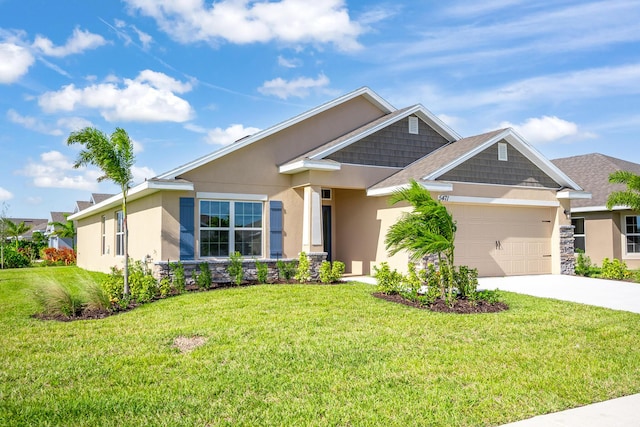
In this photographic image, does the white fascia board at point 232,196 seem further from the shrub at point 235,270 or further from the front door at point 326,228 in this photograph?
the front door at point 326,228

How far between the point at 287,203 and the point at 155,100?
762 cm

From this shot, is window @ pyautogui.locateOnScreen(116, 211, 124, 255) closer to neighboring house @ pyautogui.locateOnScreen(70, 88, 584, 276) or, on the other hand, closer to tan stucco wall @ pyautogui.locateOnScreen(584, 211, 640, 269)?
neighboring house @ pyautogui.locateOnScreen(70, 88, 584, 276)

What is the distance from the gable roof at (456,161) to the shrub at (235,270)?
4.62 meters

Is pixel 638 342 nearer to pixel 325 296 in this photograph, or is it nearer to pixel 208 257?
pixel 325 296

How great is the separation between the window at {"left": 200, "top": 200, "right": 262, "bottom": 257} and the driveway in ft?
21.5

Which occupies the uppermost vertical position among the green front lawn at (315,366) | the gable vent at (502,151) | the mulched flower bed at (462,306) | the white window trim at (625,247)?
the gable vent at (502,151)

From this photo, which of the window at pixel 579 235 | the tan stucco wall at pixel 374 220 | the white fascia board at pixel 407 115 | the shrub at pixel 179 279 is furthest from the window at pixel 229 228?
the window at pixel 579 235

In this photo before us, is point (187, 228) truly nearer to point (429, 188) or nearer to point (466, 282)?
point (429, 188)

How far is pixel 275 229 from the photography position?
15172 mm

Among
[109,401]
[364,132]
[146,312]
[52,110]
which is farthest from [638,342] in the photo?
[52,110]

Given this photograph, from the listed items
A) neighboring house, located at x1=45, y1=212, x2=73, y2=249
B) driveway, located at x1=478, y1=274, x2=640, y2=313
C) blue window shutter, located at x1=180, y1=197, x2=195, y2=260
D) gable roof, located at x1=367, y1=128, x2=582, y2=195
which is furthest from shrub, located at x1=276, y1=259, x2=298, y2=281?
neighboring house, located at x1=45, y1=212, x2=73, y2=249

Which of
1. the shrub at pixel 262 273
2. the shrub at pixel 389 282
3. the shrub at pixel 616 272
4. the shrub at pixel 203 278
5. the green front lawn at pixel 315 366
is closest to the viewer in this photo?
the green front lawn at pixel 315 366

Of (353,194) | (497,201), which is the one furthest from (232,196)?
(497,201)

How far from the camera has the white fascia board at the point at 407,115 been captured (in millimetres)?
15312
